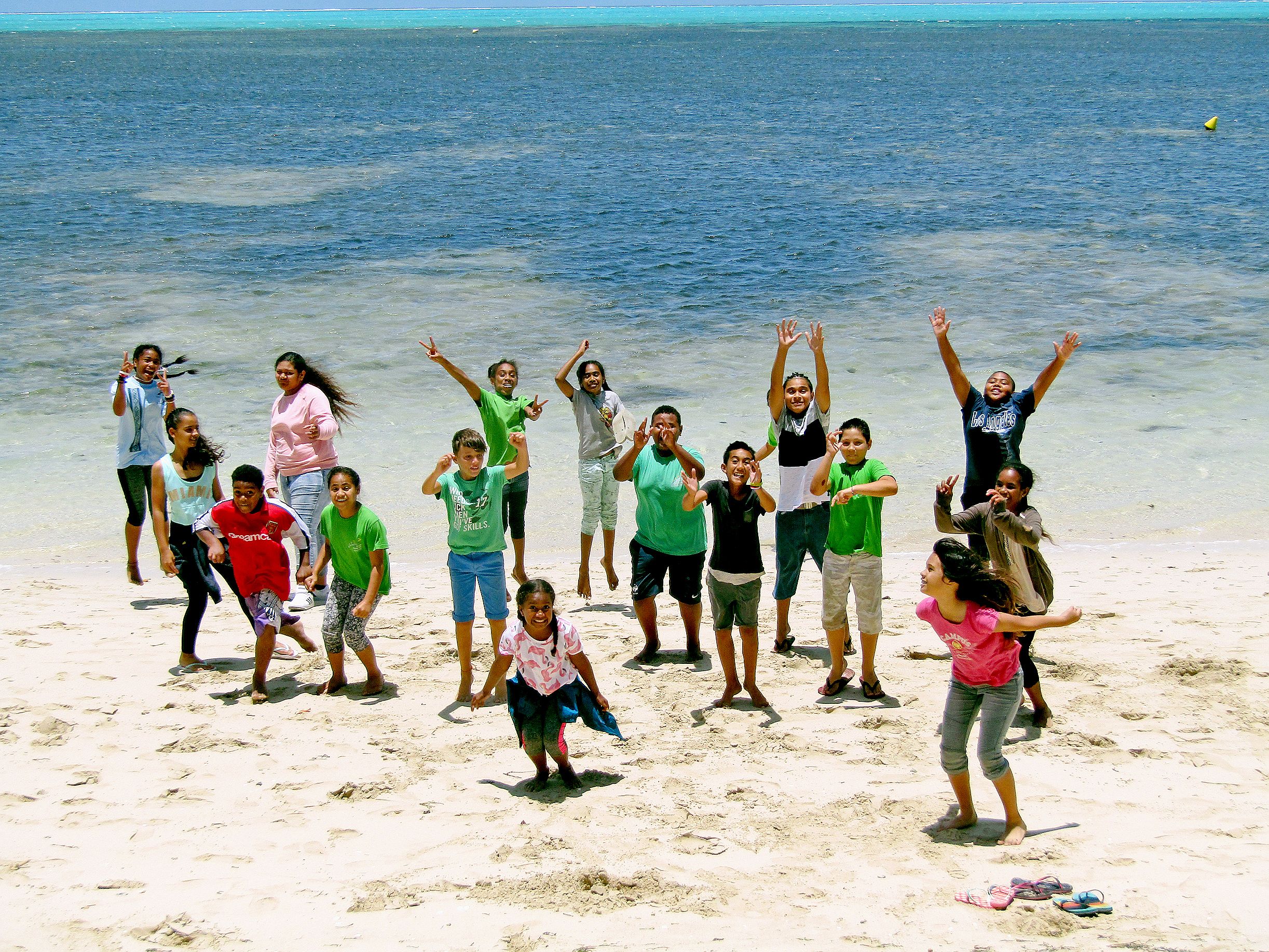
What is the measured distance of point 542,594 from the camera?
5.30 meters

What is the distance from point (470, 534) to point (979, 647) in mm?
2850

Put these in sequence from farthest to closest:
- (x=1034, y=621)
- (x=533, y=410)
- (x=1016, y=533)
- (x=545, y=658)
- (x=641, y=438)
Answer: (x=533, y=410)
(x=641, y=438)
(x=1016, y=533)
(x=545, y=658)
(x=1034, y=621)

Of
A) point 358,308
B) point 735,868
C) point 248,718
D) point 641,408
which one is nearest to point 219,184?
point 358,308

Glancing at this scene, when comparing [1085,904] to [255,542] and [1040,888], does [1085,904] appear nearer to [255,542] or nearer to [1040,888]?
[1040,888]

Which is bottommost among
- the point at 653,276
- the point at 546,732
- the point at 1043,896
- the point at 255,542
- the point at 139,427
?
the point at 1043,896

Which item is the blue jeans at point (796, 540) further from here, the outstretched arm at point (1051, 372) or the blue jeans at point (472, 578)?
the blue jeans at point (472, 578)

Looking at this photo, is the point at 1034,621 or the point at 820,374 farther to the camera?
the point at 820,374

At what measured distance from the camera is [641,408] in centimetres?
1479

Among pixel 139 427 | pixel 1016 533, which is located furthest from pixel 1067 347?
pixel 139 427

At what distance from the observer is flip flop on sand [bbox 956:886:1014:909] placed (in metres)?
4.33

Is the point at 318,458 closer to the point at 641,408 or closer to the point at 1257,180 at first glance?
the point at 641,408

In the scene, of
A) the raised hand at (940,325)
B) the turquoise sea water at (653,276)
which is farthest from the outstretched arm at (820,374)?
the turquoise sea water at (653,276)

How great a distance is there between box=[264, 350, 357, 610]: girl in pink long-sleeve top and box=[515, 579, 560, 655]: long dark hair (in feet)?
10.1

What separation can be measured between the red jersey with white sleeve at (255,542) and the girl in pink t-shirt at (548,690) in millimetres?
1876
